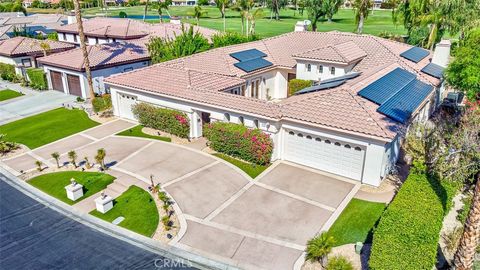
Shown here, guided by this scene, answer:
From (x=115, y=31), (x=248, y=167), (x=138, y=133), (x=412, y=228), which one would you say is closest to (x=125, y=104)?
(x=138, y=133)

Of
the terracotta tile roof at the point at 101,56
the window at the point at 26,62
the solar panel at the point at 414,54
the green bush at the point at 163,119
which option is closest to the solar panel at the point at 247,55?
the green bush at the point at 163,119

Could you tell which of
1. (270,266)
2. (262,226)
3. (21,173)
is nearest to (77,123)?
(21,173)

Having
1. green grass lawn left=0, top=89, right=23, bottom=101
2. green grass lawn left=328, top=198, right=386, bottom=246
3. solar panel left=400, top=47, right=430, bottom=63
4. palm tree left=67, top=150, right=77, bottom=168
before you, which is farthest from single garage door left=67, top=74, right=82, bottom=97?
solar panel left=400, top=47, right=430, bottom=63

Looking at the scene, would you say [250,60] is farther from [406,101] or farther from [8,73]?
[8,73]

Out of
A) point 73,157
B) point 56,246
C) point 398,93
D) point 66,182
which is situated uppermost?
point 398,93

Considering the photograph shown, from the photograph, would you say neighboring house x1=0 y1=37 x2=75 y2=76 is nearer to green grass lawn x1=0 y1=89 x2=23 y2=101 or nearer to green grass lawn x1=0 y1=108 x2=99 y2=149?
green grass lawn x1=0 y1=89 x2=23 y2=101

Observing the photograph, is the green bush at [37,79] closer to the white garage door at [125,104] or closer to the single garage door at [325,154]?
the white garage door at [125,104]
